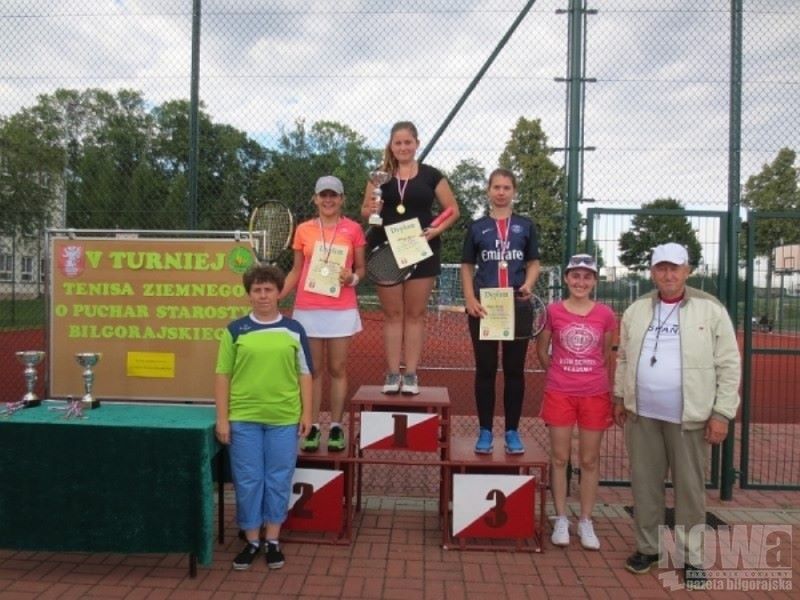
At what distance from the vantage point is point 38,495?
3.56 meters

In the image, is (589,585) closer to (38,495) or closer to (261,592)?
(261,592)

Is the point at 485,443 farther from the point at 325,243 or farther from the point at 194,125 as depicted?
the point at 194,125

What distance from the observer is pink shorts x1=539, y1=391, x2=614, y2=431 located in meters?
4.00

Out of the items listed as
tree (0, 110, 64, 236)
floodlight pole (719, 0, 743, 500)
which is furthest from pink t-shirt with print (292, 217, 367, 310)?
floodlight pole (719, 0, 743, 500)

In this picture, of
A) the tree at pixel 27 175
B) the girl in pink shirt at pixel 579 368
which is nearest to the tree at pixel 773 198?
the girl in pink shirt at pixel 579 368

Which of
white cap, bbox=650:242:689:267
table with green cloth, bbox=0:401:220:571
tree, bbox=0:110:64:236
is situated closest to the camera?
table with green cloth, bbox=0:401:220:571

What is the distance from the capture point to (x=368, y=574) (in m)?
3.80

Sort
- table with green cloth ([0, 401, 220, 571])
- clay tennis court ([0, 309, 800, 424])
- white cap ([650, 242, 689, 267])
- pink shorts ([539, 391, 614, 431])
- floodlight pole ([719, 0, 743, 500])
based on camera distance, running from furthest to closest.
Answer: clay tennis court ([0, 309, 800, 424]) < floodlight pole ([719, 0, 743, 500]) < pink shorts ([539, 391, 614, 431]) < white cap ([650, 242, 689, 267]) < table with green cloth ([0, 401, 220, 571])

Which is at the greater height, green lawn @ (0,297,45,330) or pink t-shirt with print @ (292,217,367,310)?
pink t-shirt with print @ (292,217,367,310)

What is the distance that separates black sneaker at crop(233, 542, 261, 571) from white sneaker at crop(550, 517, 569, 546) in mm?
1878

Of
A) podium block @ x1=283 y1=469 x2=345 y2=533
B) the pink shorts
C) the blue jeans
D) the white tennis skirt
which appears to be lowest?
podium block @ x1=283 y1=469 x2=345 y2=533

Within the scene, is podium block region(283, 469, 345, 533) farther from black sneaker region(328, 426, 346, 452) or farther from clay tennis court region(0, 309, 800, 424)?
clay tennis court region(0, 309, 800, 424)

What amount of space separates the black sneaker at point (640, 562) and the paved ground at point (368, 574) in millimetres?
39

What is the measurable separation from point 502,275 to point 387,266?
750 mm
